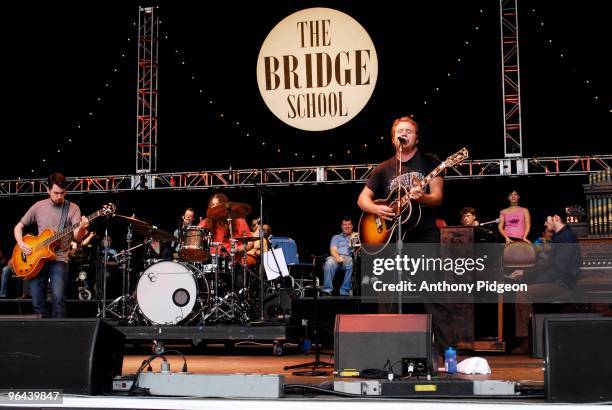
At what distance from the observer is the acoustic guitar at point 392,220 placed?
488 centimetres

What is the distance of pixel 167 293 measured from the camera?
850cm

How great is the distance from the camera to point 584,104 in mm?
14016

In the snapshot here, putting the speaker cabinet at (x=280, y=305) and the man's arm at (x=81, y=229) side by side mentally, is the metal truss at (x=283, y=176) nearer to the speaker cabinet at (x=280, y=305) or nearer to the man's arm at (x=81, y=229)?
the speaker cabinet at (x=280, y=305)

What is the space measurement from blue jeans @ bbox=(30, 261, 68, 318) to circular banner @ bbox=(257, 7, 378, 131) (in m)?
7.84

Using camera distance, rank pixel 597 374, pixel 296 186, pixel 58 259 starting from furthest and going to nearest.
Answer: pixel 296 186
pixel 58 259
pixel 597 374

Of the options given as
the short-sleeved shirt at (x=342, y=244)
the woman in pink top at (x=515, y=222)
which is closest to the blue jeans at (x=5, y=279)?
the short-sleeved shirt at (x=342, y=244)

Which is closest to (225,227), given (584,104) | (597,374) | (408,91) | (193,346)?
(193,346)

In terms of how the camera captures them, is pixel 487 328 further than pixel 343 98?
No

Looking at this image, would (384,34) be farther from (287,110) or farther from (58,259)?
(58,259)

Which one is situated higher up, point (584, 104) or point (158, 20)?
point (158, 20)

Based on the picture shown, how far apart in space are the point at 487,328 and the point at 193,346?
3.78m

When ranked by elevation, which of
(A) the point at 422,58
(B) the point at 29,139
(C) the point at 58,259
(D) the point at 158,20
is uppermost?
(D) the point at 158,20

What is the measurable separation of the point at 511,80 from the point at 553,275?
289 inches

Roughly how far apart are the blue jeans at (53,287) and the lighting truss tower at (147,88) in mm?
8763
